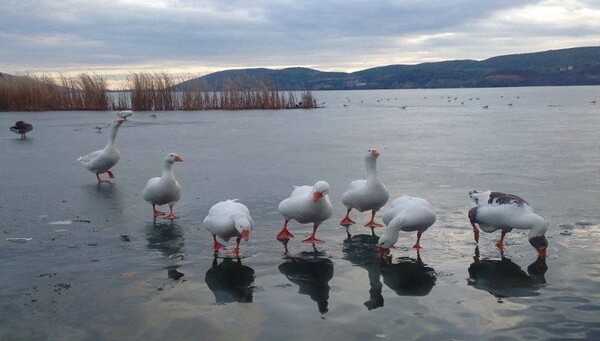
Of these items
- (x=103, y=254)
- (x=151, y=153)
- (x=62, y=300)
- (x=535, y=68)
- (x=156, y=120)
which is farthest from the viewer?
(x=535, y=68)

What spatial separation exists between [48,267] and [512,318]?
4.84 meters

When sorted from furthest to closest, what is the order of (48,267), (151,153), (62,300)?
(151,153) < (48,267) < (62,300)

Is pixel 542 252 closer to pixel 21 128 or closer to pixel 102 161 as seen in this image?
pixel 102 161

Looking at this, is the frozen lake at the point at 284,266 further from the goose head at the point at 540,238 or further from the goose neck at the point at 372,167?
the goose neck at the point at 372,167

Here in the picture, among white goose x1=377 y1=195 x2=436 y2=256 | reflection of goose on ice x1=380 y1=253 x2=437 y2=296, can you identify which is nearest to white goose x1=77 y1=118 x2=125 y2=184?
white goose x1=377 y1=195 x2=436 y2=256

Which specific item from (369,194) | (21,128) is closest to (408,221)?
(369,194)

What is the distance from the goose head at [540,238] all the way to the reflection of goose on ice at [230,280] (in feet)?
10.6

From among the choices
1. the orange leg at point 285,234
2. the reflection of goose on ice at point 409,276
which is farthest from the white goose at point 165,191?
the reflection of goose on ice at point 409,276

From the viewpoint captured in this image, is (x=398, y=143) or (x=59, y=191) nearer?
(x=59, y=191)

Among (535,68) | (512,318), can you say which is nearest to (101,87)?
Result: (512,318)

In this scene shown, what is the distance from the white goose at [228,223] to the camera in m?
6.75

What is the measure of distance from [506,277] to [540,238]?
0.80 meters

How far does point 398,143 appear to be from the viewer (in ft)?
64.0

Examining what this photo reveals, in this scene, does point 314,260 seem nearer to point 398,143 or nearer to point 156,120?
point 398,143
